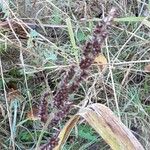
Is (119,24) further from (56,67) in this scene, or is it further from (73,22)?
(56,67)

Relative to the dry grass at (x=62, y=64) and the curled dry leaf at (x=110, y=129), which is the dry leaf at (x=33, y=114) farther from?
the curled dry leaf at (x=110, y=129)

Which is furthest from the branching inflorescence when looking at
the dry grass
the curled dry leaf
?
the dry grass

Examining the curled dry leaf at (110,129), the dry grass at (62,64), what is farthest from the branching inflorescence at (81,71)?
the dry grass at (62,64)

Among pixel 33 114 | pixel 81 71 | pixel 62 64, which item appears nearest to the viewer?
pixel 81 71

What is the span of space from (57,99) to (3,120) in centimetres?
48

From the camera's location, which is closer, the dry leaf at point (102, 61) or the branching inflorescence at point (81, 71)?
the branching inflorescence at point (81, 71)

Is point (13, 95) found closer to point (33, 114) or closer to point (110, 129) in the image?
point (33, 114)

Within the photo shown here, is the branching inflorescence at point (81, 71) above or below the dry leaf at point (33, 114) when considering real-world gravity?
above

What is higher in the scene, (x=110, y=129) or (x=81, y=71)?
(x=81, y=71)

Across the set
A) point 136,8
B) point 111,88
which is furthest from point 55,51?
point 136,8

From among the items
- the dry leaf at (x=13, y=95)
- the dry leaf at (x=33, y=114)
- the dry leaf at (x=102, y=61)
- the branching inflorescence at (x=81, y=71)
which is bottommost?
the dry leaf at (x=33, y=114)

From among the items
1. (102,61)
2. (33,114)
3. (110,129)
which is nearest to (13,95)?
(33,114)

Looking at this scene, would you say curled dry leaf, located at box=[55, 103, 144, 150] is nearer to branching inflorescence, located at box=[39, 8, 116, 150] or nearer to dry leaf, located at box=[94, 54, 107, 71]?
branching inflorescence, located at box=[39, 8, 116, 150]

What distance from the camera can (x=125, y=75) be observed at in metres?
1.12
